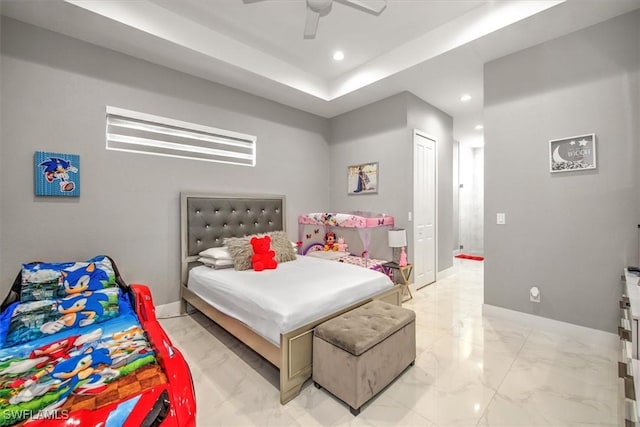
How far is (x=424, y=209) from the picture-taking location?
4148mm

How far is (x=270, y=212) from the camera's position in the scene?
13.0 feet

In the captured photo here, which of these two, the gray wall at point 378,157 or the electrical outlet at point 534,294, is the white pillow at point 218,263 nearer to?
the gray wall at point 378,157

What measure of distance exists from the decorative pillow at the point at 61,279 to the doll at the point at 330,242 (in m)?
2.75

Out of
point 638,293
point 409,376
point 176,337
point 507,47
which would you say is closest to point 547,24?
point 507,47

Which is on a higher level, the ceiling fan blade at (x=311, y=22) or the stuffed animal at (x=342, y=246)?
the ceiling fan blade at (x=311, y=22)

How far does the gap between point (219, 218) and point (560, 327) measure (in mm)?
3834

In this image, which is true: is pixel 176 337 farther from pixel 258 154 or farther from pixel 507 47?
pixel 507 47

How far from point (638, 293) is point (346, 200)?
11.2 feet

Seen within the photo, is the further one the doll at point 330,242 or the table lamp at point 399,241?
the doll at point 330,242

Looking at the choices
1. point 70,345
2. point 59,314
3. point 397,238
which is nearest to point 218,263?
point 59,314

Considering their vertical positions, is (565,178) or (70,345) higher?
(565,178)

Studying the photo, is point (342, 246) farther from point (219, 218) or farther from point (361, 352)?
point (361, 352)

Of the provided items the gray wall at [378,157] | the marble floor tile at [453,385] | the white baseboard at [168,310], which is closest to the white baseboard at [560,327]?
the marble floor tile at [453,385]

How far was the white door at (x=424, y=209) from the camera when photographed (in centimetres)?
395
